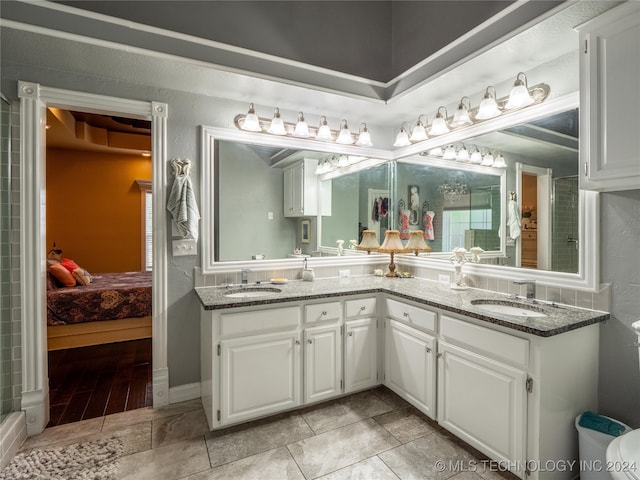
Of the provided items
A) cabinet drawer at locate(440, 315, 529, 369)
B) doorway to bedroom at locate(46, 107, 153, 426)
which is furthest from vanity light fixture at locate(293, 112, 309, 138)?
doorway to bedroom at locate(46, 107, 153, 426)

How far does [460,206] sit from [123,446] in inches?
114

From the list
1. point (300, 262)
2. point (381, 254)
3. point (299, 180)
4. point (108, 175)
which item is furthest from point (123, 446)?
point (108, 175)

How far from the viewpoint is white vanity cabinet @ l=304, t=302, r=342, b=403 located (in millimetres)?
2234

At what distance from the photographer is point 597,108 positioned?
61.1 inches

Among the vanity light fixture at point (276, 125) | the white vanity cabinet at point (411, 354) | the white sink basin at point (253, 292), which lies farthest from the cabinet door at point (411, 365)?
the vanity light fixture at point (276, 125)

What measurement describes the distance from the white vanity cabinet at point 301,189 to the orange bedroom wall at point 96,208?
162 inches

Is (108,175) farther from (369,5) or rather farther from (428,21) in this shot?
(428,21)

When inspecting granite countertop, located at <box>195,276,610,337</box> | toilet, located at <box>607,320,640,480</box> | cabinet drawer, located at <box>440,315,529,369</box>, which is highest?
granite countertop, located at <box>195,276,610,337</box>

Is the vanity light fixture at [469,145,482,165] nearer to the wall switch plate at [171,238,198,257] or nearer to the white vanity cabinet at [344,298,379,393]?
the white vanity cabinet at [344,298,379,393]

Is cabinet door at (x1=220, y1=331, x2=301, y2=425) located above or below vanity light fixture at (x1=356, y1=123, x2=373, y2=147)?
below

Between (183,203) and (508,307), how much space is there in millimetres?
2287

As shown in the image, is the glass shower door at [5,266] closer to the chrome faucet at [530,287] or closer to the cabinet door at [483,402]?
the cabinet door at [483,402]

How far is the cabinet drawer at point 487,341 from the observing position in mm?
1573

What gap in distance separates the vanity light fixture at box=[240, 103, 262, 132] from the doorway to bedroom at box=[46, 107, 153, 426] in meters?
2.09
